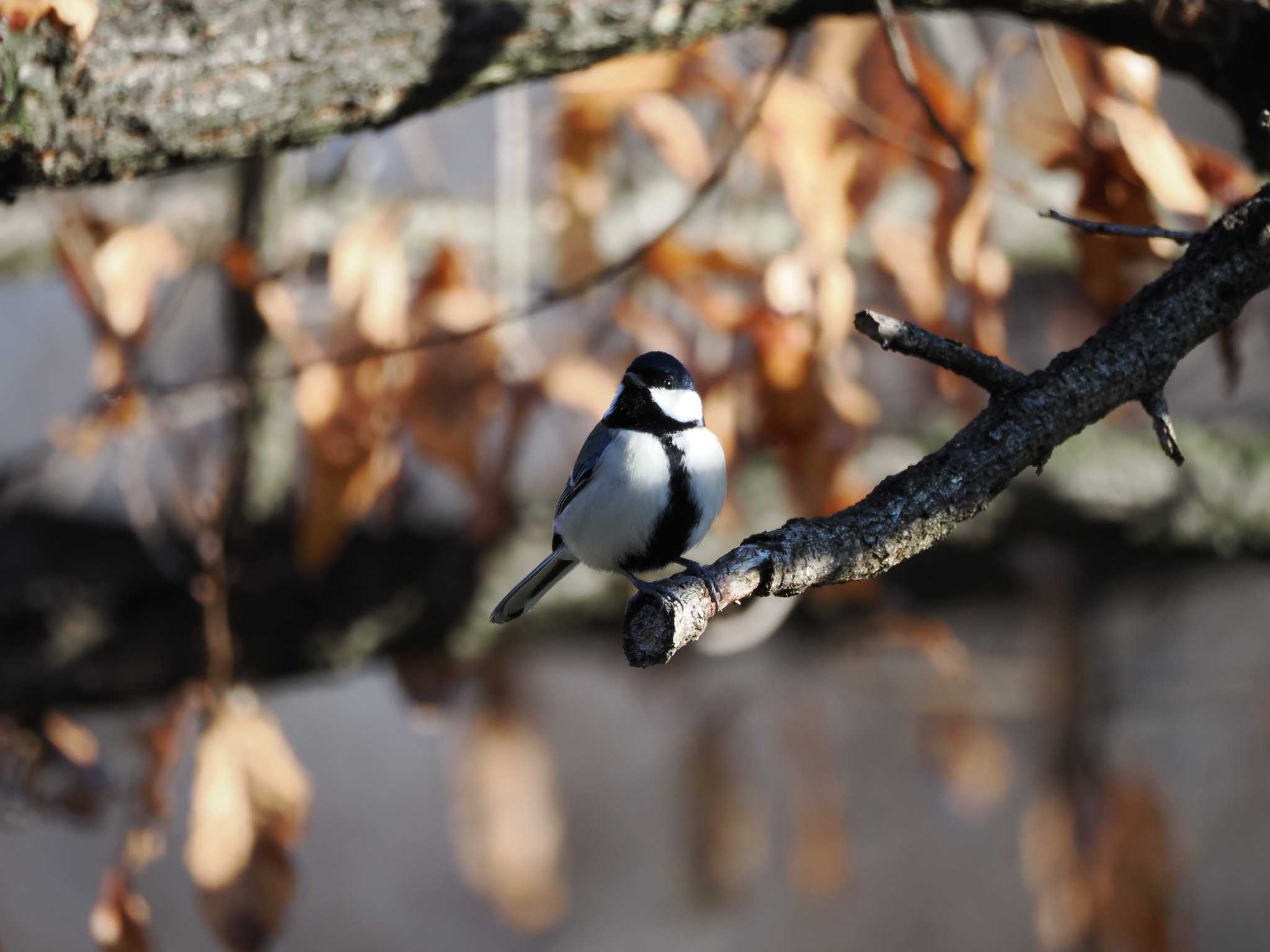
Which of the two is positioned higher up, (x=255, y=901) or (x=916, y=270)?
(x=916, y=270)

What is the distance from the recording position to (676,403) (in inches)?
70.2

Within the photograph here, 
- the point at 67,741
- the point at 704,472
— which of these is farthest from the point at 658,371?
the point at 67,741

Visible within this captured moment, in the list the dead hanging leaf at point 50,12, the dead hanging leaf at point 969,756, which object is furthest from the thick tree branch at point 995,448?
the dead hanging leaf at point 969,756

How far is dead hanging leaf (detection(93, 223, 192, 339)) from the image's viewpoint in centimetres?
224

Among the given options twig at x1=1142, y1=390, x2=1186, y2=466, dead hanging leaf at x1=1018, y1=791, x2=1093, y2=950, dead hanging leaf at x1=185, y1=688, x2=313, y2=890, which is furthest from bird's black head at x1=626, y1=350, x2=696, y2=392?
dead hanging leaf at x1=1018, y1=791, x2=1093, y2=950

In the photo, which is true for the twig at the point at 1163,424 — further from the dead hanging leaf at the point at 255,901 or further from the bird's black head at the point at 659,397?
the dead hanging leaf at the point at 255,901

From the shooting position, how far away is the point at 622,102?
2.51 metres

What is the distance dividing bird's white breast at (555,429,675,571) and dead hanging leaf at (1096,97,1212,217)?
781 millimetres

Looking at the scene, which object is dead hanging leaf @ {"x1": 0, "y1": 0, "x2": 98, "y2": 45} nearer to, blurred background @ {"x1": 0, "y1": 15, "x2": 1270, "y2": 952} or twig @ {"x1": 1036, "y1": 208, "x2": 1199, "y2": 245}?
blurred background @ {"x1": 0, "y1": 15, "x2": 1270, "y2": 952}

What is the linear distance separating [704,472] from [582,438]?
7.59 feet

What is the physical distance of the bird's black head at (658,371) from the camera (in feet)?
5.73

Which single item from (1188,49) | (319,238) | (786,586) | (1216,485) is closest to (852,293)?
(1188,49)

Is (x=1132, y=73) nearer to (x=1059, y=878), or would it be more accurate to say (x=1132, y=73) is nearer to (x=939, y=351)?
(x=939, y=351)

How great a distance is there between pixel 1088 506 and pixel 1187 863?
2.75 meters
